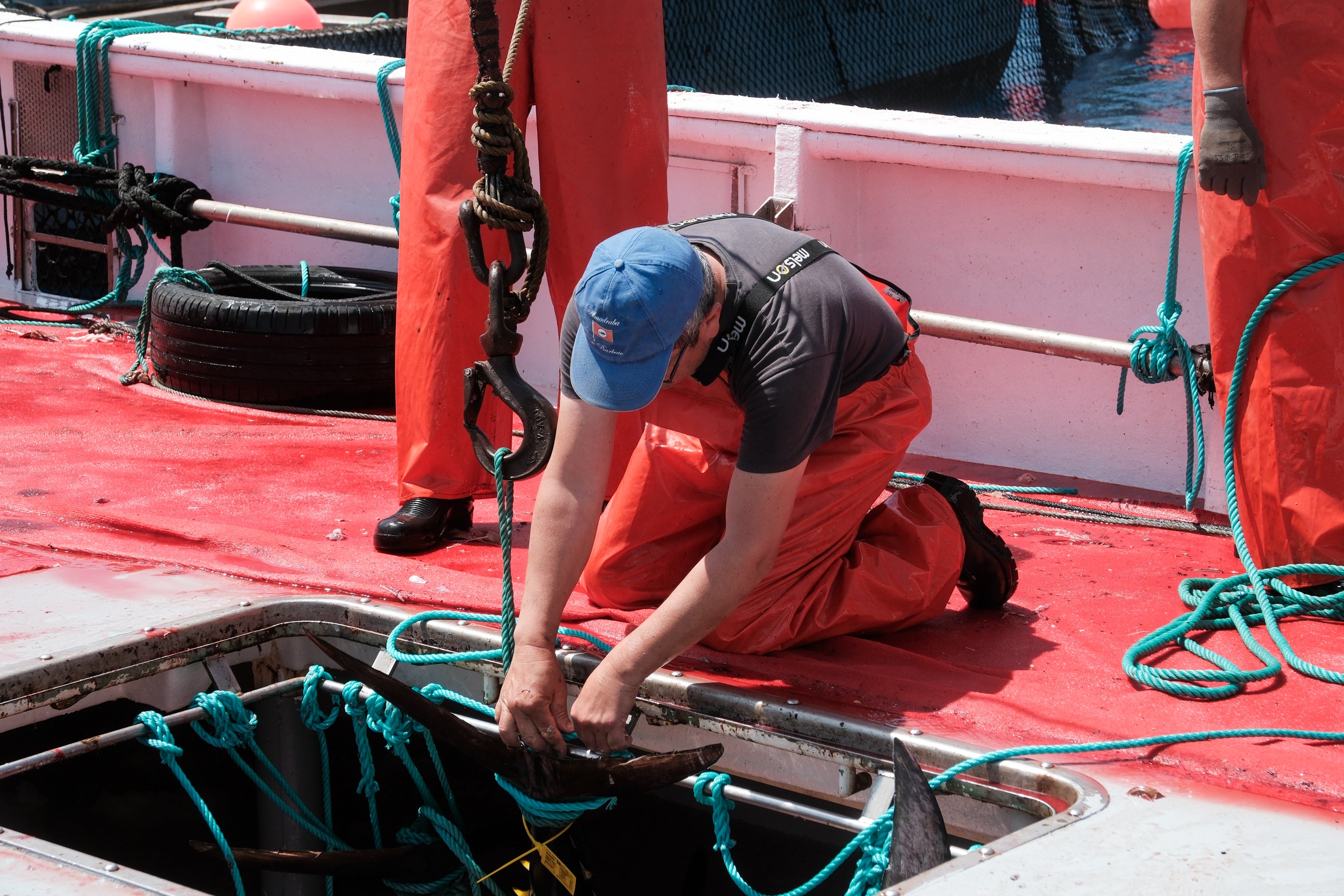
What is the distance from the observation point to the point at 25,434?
4.14 metres

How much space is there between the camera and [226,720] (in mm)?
2625

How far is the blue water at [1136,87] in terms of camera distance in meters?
14.0

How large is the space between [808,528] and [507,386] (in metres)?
0.62

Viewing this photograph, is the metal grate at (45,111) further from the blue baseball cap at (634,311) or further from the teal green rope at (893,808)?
the teal green rope at (893,808)

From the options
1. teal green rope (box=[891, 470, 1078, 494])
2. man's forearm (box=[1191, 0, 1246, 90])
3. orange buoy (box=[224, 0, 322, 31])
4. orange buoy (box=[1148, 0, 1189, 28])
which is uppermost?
orange buoy (box=[1148, 0, 1189, 28])

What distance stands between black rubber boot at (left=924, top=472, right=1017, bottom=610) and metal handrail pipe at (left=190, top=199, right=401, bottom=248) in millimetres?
2553

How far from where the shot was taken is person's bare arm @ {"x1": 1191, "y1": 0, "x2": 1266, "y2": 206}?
2678 mm

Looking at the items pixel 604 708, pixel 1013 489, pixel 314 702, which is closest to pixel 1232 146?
pixel 1013 489

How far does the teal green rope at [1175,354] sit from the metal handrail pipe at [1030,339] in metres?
0.03

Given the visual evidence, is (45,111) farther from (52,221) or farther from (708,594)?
(708,594)

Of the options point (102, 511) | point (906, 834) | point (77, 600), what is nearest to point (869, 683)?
point (906, 834)

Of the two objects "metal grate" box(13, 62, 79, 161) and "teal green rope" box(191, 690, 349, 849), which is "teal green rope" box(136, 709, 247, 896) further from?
"metal grate" box(13, 62, 79, 161)

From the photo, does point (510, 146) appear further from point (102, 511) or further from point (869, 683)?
point (102, 511)

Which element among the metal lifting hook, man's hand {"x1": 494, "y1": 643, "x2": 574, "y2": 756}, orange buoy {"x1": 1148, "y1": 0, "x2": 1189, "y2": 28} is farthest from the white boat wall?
orange buoy {"x1": 1148, "y1": 0, "x2": 1189, "y2": 28}
